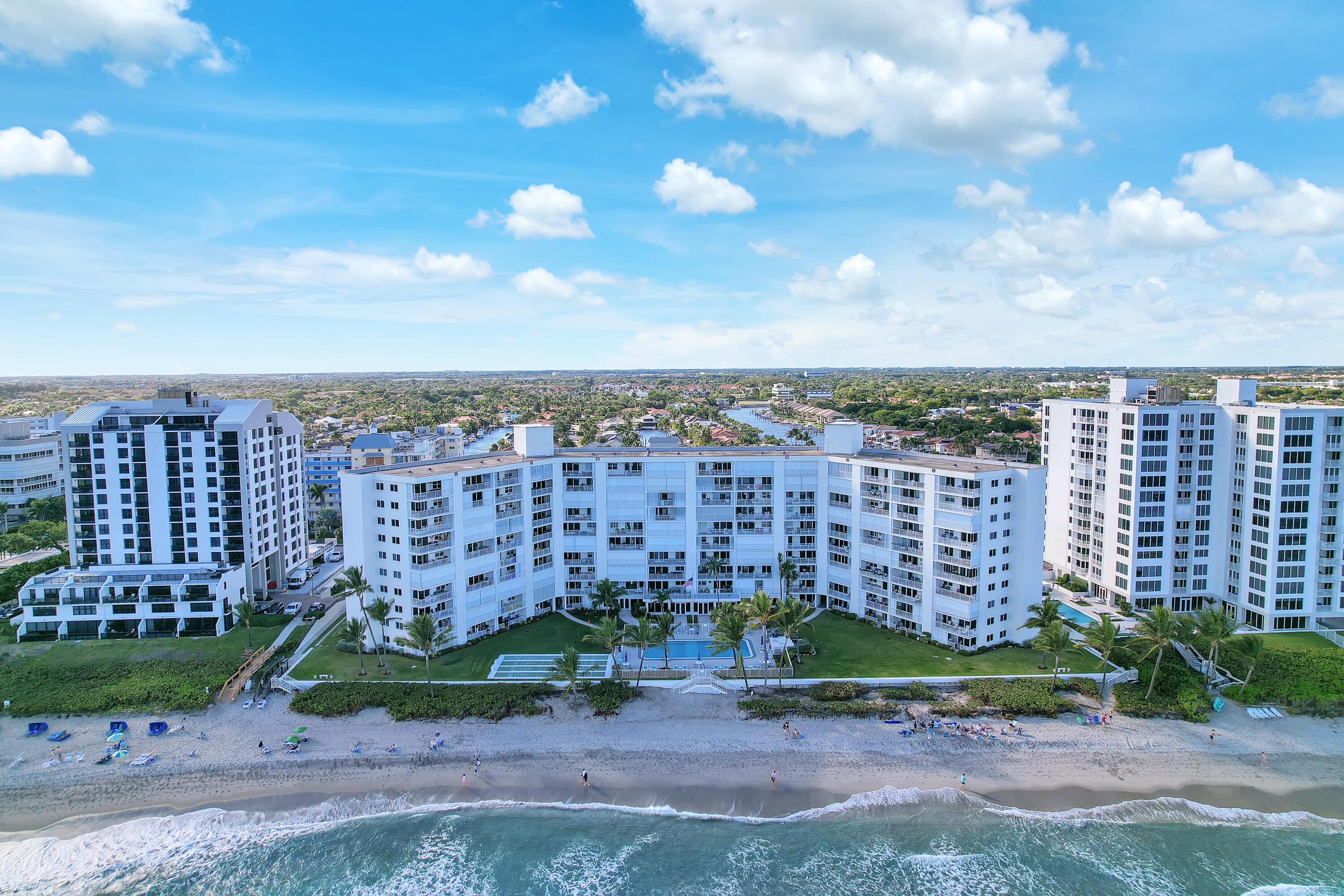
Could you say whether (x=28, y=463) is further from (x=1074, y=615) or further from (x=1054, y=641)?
(x=1074, y=615)

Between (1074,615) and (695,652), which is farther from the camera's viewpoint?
(1074,615)

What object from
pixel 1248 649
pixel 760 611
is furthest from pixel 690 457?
pixel 1248 649

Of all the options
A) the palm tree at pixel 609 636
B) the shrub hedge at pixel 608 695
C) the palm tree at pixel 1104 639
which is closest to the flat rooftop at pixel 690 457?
the palm tree at pixel 1104 639

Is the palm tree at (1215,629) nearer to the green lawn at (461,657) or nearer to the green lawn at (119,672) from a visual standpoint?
the green lawn at (461,657)

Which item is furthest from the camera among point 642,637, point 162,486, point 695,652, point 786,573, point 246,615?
point 162,486

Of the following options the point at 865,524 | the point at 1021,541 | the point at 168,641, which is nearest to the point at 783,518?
the point at 865,524
